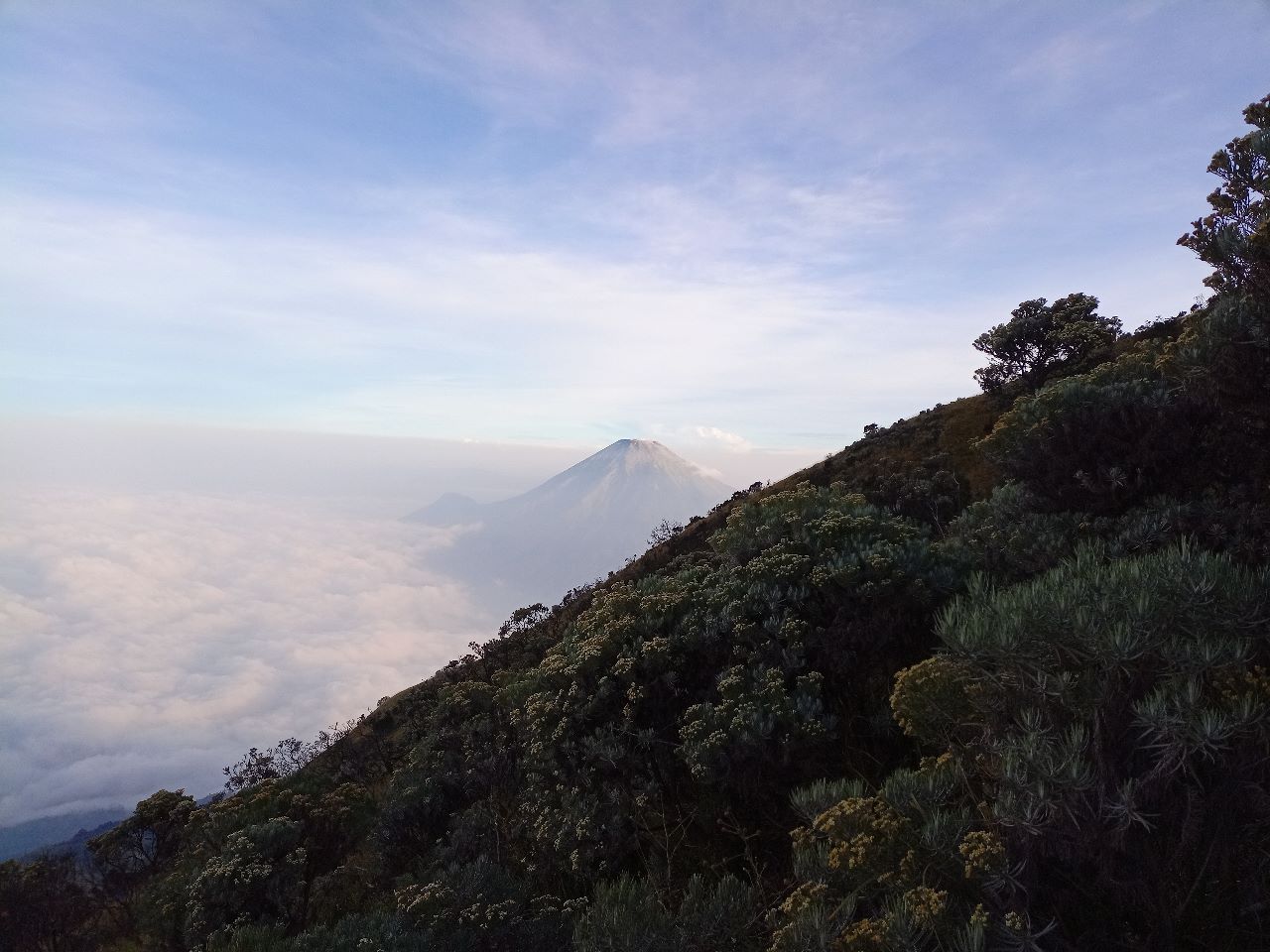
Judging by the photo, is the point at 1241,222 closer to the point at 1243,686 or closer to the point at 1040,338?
the point at 1243,686

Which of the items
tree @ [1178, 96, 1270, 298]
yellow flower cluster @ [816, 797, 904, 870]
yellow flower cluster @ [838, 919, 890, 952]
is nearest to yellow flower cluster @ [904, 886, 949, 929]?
yellow flower cluster @ [838, 919, 890, 952]

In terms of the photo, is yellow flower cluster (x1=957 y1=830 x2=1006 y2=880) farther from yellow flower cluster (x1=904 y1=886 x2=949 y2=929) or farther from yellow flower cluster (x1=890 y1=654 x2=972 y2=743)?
yellow flower cluster (x1=890 y1=654 x2=972 y2=743)

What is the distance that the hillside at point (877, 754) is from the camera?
390 cm

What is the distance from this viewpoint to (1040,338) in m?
30.8

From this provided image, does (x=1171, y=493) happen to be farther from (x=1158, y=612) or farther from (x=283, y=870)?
(x=283, y=870)

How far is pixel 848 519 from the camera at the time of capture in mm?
8758

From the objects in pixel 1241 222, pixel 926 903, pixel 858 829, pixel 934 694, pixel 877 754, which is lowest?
pixel 877 754

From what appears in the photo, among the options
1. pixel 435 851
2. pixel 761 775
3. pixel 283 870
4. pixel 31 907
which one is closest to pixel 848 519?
pixel 761 775

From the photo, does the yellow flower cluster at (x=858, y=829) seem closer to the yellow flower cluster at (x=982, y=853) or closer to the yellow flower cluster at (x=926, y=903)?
the yellow flower cluster at (x=926, y=903)

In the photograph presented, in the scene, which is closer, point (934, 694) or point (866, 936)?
point (866, 936)

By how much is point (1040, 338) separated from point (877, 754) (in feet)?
95.7

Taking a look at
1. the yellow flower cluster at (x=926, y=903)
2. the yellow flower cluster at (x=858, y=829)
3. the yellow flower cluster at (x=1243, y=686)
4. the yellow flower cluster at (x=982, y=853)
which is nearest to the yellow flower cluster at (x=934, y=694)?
the yellow flower cluster at (x=858, y=829)

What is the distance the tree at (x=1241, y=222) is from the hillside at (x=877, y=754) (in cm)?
4

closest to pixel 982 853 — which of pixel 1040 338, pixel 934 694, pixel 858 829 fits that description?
pixel 858 829
